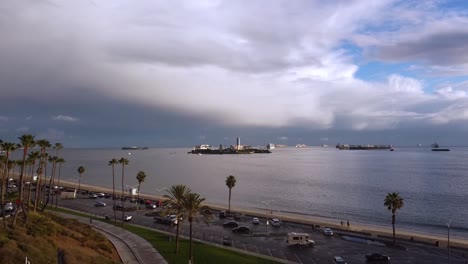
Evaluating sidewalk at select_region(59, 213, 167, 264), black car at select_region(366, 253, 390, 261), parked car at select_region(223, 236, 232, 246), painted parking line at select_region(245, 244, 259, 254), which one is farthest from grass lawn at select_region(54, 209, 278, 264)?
black car at select_region(366, 253, 390, 261)

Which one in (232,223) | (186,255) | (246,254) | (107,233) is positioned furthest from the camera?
(232,223)

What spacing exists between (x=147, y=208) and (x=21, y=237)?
228ft

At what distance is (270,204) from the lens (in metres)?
126

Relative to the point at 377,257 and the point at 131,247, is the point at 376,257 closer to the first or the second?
the point at 377,257

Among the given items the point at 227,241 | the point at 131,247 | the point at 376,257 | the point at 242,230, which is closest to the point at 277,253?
the point at 227,241

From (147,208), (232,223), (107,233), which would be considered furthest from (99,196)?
(107,233)

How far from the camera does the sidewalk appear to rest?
42562 millimetres

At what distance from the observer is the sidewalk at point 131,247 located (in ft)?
140

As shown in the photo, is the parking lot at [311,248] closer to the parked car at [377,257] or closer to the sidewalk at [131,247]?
the parked car at [377,257]

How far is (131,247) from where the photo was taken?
47656 mm

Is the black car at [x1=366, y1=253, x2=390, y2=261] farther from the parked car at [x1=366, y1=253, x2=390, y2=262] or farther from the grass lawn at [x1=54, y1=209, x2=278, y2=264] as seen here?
the grass lawn at [x1=54, y1=209, x2=278, y2=264]

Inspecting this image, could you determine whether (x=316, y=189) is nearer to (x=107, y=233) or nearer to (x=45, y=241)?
(x=107, y=233)

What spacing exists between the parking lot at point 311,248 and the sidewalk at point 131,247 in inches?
556

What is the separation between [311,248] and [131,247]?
29.7 metres
